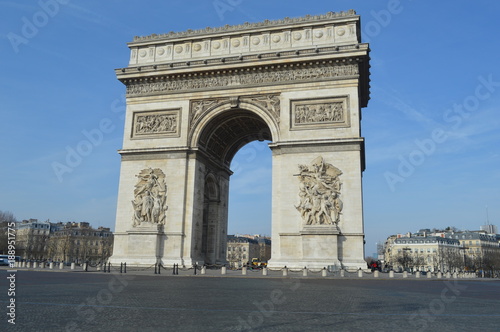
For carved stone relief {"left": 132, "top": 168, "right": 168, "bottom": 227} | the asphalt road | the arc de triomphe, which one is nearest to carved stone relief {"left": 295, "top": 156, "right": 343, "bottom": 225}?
the arc de triomphe

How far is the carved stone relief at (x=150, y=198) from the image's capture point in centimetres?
2605

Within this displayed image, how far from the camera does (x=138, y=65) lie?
1136 inches

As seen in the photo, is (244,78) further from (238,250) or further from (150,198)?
(238,250)

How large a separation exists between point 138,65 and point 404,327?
26737mm

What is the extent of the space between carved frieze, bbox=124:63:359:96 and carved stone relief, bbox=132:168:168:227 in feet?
18.3

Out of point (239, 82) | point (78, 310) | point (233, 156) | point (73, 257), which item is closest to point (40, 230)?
point (73, 257)

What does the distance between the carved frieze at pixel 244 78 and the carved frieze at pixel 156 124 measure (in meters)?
1.52

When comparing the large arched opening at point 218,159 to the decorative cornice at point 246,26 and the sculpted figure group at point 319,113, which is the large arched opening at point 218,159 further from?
the decorative cornice at point 246,26

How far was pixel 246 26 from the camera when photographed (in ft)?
90.6

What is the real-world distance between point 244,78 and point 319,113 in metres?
5.19

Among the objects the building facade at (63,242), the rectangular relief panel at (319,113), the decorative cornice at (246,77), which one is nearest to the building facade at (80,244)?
the building facade at (63,242)

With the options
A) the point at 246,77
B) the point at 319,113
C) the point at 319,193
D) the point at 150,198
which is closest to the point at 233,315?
the point at 319,193

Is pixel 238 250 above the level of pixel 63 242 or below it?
below

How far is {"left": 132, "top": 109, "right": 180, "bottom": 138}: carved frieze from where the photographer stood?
27.6 m
